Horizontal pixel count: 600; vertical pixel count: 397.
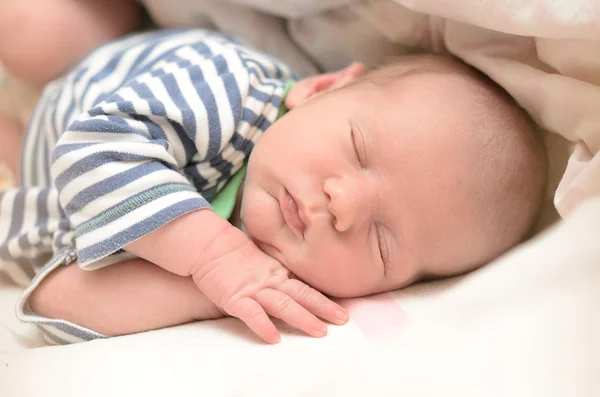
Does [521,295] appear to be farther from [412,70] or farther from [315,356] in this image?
[412,70]

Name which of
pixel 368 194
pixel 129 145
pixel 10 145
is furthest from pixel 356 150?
pixel 10 145

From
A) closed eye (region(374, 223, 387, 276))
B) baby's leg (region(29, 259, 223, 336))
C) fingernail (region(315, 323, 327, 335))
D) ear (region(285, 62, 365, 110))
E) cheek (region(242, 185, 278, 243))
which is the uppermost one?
ear (region(285, 62, 365, 110))

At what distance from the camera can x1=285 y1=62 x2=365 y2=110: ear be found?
0.95m

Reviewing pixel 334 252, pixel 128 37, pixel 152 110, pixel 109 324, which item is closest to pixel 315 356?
pixel 334 252

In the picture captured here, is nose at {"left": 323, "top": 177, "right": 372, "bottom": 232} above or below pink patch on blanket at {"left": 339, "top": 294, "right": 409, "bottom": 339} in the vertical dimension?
above

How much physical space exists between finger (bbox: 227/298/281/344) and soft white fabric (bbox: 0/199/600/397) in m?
0.01

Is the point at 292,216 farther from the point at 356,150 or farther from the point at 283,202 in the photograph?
the point at 356,150

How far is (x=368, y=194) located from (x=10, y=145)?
824mm

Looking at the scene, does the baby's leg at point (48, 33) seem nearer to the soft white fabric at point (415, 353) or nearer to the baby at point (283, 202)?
the baby at point (283, 202)

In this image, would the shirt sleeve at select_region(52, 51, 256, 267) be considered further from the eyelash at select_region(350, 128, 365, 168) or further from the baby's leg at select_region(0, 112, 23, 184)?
the baby's leg at select_region(0, 112, 23, 184)

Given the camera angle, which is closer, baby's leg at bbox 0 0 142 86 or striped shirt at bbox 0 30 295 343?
striped shirt at bbox 0 30 295 343

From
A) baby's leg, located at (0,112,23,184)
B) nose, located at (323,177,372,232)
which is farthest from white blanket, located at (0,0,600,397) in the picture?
baby's leg, located at (0,112,23,184)

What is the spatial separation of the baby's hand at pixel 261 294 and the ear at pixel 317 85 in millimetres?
264

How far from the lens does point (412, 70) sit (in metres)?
0.90
